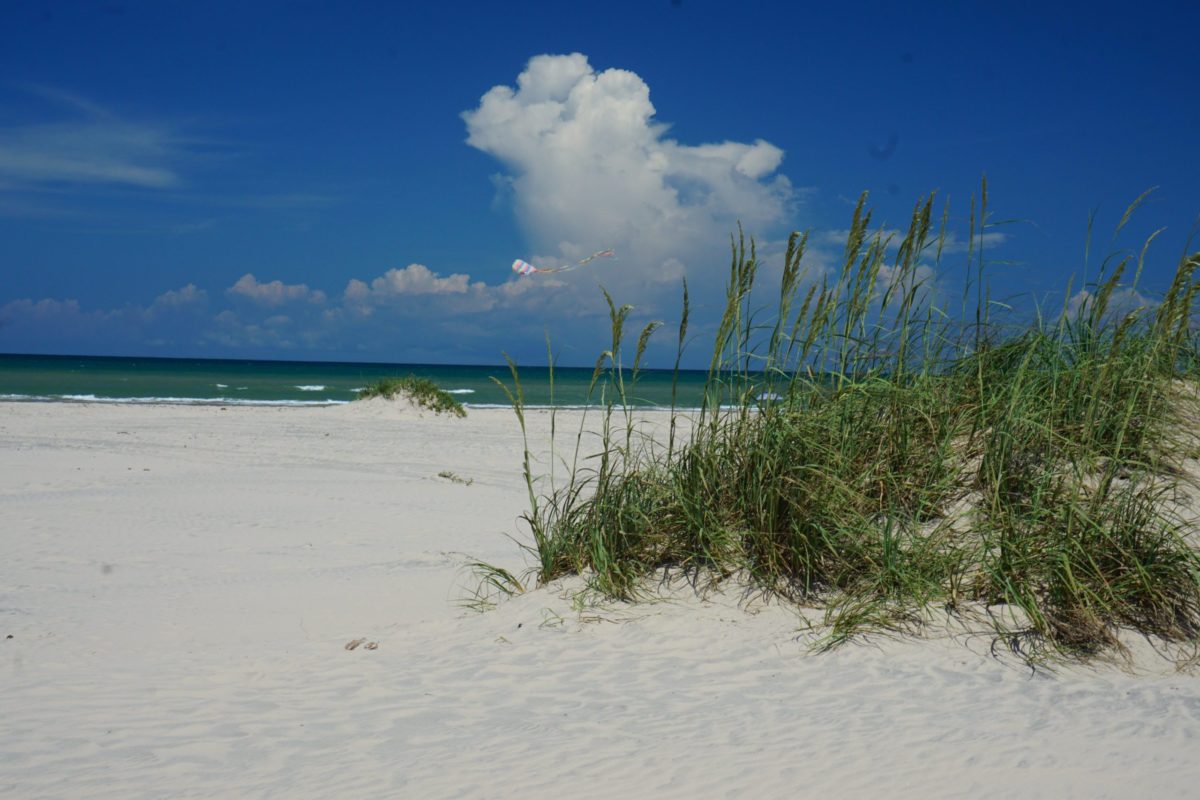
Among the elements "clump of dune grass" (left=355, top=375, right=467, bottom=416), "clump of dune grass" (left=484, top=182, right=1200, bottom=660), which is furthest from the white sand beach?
"clump of dune grass" (left=355, top=375, right=467, bottom=416)

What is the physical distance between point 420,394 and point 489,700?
58.8 feet

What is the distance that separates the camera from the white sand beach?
9.48 ft

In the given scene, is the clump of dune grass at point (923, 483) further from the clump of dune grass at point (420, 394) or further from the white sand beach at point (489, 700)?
the clump of dune grass at point (420, 394)

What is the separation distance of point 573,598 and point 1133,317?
9.80 ft

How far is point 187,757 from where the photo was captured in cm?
320

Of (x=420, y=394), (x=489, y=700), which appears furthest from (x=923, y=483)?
(x=420, y=394)

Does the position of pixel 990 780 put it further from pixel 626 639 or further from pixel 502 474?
pixel 502 474

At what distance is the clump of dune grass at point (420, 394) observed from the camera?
825 inches

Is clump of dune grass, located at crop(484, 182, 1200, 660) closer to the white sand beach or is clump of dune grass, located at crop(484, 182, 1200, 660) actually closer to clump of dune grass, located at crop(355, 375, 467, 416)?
the white sand beach

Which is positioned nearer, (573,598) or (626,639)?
(626,639)

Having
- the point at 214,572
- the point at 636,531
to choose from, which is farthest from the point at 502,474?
the point at 636,531

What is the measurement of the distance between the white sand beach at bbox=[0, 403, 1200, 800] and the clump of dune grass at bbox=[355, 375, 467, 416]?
1441 centimetres

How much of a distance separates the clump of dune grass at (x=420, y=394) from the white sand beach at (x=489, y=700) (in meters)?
14.4

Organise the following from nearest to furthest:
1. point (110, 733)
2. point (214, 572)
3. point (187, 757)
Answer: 1. point (187, 757)
2. point (110, 733)
3. point (214, 572)
